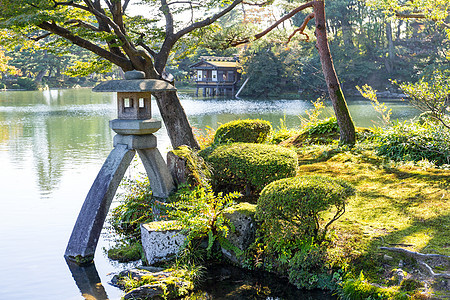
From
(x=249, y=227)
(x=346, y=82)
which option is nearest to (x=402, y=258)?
(x=249, y=227)

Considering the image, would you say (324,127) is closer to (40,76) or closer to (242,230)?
(242,230)

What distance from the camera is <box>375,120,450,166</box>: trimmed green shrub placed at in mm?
7629

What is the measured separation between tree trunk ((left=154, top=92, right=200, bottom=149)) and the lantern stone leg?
363 cm

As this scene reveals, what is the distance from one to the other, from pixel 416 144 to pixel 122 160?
541 cm

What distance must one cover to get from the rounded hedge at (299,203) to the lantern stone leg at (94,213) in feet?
6.19

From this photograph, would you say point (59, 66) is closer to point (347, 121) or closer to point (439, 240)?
point (347, 121)

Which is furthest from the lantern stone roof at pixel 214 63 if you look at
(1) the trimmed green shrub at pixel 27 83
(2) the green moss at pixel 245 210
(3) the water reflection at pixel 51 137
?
(2) the green moss at pixel 245 210

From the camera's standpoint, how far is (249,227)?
4.92 metres

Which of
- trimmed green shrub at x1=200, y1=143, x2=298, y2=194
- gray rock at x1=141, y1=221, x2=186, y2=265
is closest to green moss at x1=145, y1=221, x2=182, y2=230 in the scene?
gray rock at x1=141, y1=221, x2=186, y2=265

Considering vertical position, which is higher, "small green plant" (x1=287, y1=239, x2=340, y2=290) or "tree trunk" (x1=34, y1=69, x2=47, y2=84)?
"tree trunk" (x1=34, y1=69, x2=47, y2=84)

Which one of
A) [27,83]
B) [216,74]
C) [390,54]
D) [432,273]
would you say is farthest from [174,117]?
[27,83]

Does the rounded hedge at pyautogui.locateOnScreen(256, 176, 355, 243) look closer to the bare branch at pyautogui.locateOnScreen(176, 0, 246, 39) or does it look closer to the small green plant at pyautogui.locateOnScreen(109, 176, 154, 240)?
the small green plant at pyautogui.locateOnScreen(109, 176, 154, 240)

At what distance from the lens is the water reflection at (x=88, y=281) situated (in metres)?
4.50

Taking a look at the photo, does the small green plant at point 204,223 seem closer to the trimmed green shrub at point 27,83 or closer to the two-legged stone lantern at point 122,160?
the two-legged stone lantern at point 122,160
